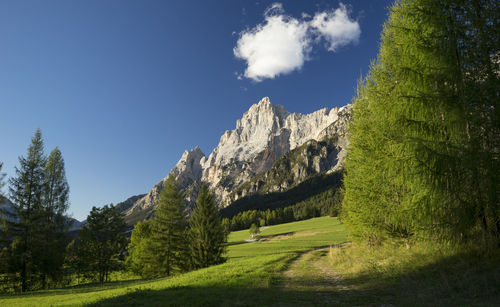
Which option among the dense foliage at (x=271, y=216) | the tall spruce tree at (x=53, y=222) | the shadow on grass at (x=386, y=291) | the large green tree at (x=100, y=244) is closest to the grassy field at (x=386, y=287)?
the shadow on grass at (x=386, y=291)

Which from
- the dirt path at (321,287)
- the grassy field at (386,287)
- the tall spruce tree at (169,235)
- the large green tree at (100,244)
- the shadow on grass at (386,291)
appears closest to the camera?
the shadow on grass at (386,291)

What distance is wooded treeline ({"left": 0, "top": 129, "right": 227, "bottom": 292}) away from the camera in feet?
77.3

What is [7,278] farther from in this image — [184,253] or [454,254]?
[454,254]

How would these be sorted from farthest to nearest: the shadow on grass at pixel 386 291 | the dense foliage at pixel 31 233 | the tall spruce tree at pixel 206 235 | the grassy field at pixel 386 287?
the tall spruce tree at pixel 206 235, the dense foliage at pixel 31 233, the grassy field at pixel 386 287, the shadow on grass at pixel 386 291

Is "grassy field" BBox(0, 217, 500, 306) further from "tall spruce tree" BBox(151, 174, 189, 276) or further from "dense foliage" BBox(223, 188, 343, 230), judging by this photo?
"dense foliage" BBox(223, 188, 343, 230)

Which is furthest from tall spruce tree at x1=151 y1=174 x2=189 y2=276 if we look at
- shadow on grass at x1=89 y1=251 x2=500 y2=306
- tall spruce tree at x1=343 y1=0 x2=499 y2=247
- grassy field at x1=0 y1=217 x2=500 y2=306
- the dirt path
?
tall spruce tree at x1=343 y1=0 x2=499 y2=247

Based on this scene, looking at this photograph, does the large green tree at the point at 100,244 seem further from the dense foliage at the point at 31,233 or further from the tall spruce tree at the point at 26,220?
the tall spruce tree at the point at 26,220

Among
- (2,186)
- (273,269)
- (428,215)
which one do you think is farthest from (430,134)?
(2,186)

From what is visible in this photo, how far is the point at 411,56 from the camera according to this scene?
917cm

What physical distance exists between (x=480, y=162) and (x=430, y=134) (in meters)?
1.76

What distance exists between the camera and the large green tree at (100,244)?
3375 cm

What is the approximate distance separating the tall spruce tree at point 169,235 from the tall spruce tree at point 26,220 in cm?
1183

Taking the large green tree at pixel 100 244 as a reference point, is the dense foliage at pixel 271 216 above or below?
below

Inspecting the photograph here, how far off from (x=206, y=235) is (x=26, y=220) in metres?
19.1
